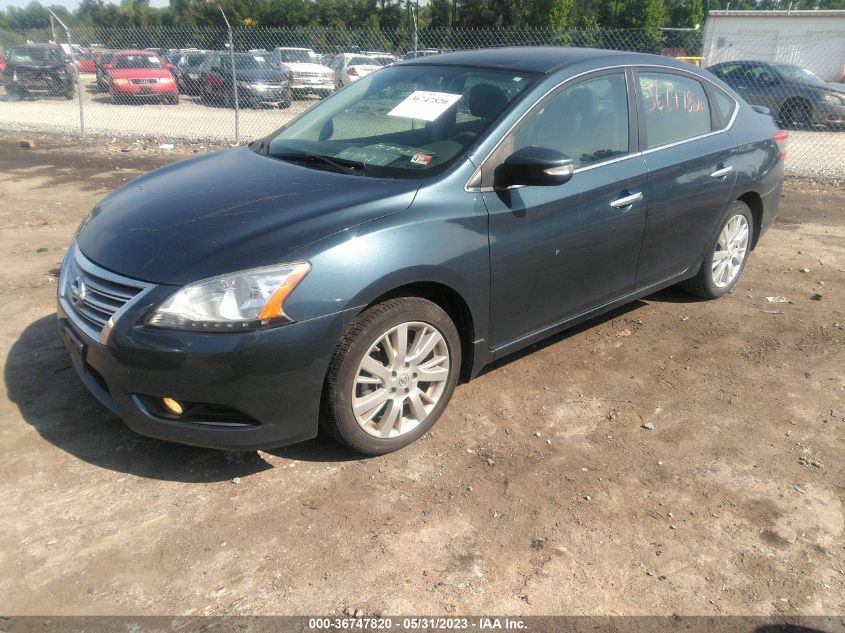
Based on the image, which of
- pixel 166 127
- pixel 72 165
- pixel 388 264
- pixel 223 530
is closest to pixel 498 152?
pixel 388 264

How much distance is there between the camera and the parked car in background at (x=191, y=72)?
19.5m

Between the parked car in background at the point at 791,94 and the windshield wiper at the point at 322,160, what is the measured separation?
44.5ft

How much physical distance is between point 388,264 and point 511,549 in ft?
4.05

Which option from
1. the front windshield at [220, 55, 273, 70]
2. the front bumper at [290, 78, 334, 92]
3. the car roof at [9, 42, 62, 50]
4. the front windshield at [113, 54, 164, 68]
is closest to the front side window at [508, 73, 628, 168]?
the front bumper at [290, 78, 334, 92]

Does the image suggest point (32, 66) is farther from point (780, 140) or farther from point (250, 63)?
point (780, 140)

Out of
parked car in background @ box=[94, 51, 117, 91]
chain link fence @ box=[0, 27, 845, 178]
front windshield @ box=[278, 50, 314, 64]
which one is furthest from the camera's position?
parked car in background @ box=[94, 51, 117, 91]

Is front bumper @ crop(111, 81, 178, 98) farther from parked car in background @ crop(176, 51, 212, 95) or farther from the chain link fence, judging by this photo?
parked car in background @ crop(176, 51, 212, 95)

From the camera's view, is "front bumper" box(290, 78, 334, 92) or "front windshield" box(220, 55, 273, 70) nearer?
"front windshield" box(220, 55, 273, 70)

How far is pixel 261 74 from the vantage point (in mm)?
16859

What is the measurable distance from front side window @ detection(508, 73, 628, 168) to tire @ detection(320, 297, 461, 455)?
1.01 meters

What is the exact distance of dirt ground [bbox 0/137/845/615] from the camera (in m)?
2.49

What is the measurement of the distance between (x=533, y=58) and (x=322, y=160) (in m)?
1.33

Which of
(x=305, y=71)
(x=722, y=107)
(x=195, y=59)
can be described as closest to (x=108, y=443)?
(x=722, y=107)

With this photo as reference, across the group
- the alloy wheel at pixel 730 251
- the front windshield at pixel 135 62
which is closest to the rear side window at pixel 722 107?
the alloy wheel at pixel 730 251
